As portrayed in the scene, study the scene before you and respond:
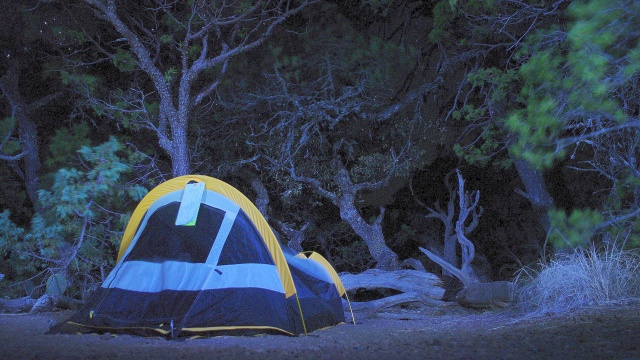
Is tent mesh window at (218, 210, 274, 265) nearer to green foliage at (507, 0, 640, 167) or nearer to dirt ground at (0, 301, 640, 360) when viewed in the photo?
dirt ground at (0, 301, 640, 360)

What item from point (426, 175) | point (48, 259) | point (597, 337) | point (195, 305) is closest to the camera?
point (597, 337)

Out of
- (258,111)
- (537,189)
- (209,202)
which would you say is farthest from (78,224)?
(537,189)

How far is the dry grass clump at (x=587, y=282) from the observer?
23.6 ft

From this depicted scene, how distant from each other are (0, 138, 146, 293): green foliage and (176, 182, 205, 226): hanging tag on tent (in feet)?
11.5

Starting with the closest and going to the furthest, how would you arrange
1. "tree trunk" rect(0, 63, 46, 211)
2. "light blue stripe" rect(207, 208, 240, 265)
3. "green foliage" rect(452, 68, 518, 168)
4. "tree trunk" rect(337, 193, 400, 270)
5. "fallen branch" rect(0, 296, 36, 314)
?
1. "light blue stripe" rect(207, 208, 240, 265)
2. "fallen branch" rect(0, 296, 36, 314)
3. "green foliage" rect(452, 68, 518, 168)
4. "tree trunk" rect(337, 193, 400, 270)
5. "tree trunk" rect(0, 63, 46, 211)

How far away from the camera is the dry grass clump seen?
23.6 ft

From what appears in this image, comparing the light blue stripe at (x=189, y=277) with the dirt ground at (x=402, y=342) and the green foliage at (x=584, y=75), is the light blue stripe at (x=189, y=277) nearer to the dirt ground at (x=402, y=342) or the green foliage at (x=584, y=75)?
the dirt ground at (x=402, y=342)

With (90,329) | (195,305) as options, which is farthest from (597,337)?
(90,329)

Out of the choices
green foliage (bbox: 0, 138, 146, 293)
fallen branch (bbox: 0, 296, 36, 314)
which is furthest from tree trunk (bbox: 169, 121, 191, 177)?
fallen branch (bbox: 0, 296, 36, 314)

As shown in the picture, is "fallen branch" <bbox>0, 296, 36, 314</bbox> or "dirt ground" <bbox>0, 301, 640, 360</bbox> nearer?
"dirt ground" <bbox>0, 301, 640, 360</bbox>

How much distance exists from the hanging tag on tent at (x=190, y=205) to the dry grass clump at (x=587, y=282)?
439 cm

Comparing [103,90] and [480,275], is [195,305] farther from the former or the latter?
[480,275]

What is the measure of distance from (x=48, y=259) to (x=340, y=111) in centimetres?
625

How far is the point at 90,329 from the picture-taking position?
256 inches
